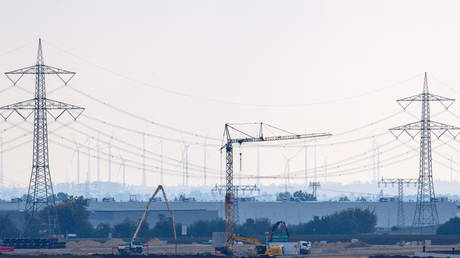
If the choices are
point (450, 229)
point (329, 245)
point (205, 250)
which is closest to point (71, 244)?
point (205, 250)

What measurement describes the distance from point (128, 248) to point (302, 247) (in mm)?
25303

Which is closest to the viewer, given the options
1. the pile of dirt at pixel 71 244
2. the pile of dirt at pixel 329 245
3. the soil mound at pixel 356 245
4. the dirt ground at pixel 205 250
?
the dirt ground at pixel 205 250

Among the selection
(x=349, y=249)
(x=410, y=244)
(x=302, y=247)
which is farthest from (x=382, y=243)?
(x=302, y=247)

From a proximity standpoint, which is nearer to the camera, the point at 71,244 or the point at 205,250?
the point at 205,250

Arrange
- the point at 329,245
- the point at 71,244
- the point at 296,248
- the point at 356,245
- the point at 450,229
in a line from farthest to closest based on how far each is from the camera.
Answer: the point at 450,229
the point at 71,244
the point at 329,245
the point at 356,245
the point at 296,248

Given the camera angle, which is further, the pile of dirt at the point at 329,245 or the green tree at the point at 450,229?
the green tree at the point at 450,229

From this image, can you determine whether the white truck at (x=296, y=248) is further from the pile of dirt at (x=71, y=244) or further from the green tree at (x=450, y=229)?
the green tree at (x=450, y=229)

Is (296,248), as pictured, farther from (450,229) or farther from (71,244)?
(450,229)

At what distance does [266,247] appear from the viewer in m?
136

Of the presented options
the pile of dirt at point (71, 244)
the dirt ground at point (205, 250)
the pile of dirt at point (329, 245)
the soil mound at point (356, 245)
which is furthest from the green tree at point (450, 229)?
the pile of dirt at point (71, 244)

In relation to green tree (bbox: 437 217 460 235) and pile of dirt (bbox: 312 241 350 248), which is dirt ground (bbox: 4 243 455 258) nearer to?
pile of dirt (bbox: 312 241 350 248)

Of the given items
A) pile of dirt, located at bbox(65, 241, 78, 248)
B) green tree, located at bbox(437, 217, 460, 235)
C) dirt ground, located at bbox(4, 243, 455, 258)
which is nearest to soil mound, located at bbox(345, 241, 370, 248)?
dirt ground, located at bbox(4, 243, 455, 258)

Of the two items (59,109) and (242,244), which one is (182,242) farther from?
(59,109)

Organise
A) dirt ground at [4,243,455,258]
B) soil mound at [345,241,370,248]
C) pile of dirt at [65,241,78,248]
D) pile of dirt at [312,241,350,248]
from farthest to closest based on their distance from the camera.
→ pile of dirt at [65,241,78,248] → pile of dirt at [312,241,350,248] → soil mound at [345,241,370,248] → dirt ground at [4,243,455,258]
